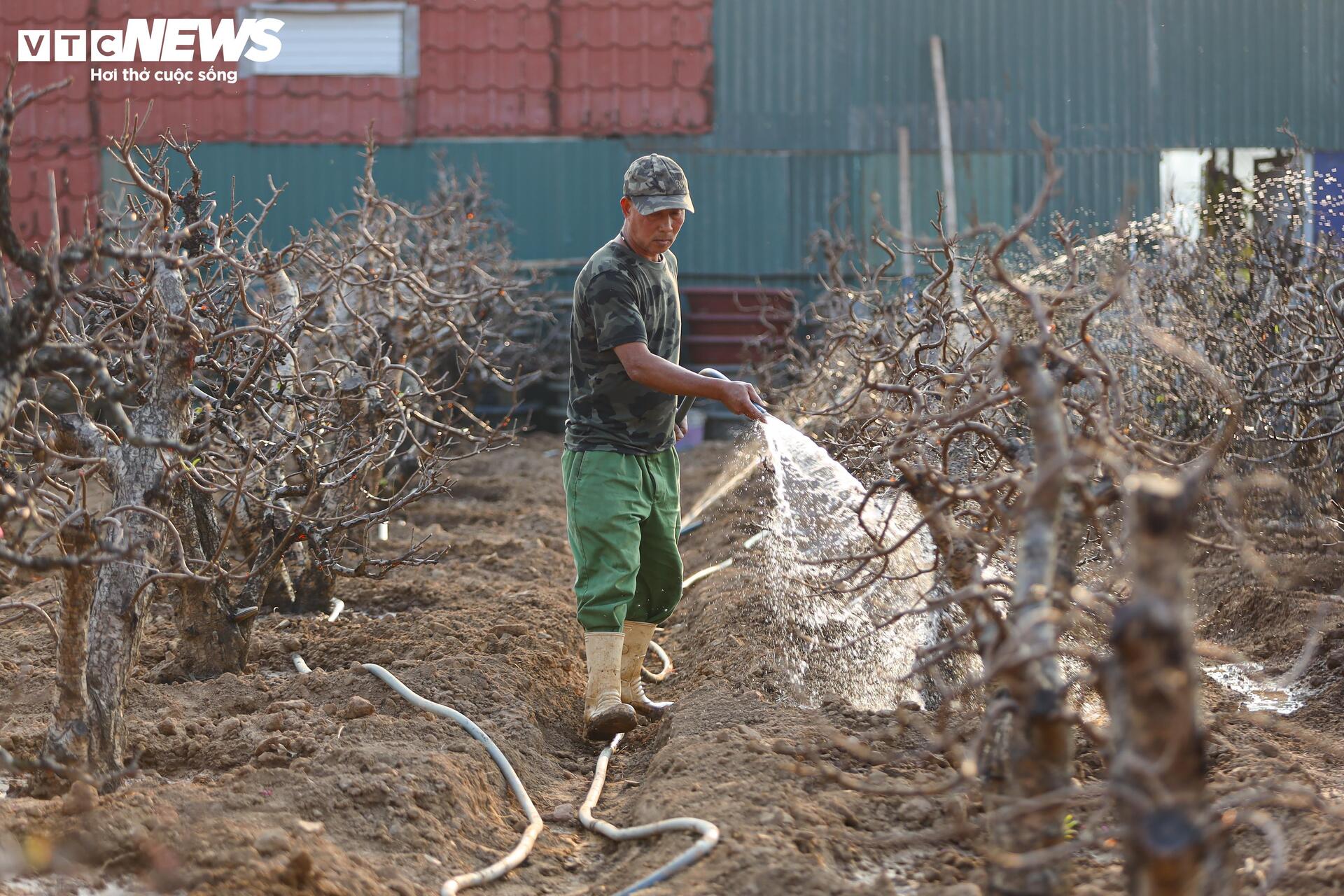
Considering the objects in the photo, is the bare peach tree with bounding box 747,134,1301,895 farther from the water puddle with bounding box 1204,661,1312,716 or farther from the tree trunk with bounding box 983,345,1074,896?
the water puddle with bounding box 1204,661,1312,716

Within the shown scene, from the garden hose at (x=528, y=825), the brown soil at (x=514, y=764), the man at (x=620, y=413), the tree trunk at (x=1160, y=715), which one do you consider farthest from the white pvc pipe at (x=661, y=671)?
the tree trunk at (x=1160, y=715)

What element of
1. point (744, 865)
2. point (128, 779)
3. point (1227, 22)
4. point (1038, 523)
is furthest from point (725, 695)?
point (1227, 22)

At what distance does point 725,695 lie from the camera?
14.7 feet

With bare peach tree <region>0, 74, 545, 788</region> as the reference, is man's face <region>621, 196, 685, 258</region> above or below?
above

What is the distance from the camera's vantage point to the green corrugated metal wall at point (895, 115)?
1491cm

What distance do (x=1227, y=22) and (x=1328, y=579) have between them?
36.3ft

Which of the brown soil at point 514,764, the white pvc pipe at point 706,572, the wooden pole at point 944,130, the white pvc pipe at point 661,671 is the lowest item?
the white pvc pipe at point 661,671

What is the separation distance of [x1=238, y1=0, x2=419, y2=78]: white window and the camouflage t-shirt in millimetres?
11542

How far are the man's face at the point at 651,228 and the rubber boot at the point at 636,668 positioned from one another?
53.7 inches

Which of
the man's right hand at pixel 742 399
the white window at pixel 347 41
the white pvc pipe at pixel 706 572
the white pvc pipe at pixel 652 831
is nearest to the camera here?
the white pvc pipe at pixel 652 831

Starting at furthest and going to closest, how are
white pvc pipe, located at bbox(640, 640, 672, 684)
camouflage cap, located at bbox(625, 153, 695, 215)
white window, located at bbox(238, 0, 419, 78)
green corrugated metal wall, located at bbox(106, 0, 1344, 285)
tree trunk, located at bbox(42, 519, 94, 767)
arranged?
white window, located at bbox(238, 0, 419, 78)
green corrugated metal wall, located at bbox(106, 0, 1344, 285)
white pvc pipe, located at bbox(640, 640, 672, 684)
camouflage cap, located at bbox(625, 153, 695, 215)
tree trunk, located at bbox(42, 519, 94, 767)

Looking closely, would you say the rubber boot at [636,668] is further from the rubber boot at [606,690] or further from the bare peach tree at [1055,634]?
the bare peach tree at [1055,634]

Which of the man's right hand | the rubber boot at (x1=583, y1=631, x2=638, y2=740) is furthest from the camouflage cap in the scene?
the rubber boot at (x1=583, y1=631, x2=638, y2=740)

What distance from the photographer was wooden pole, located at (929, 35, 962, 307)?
47.0 ft
